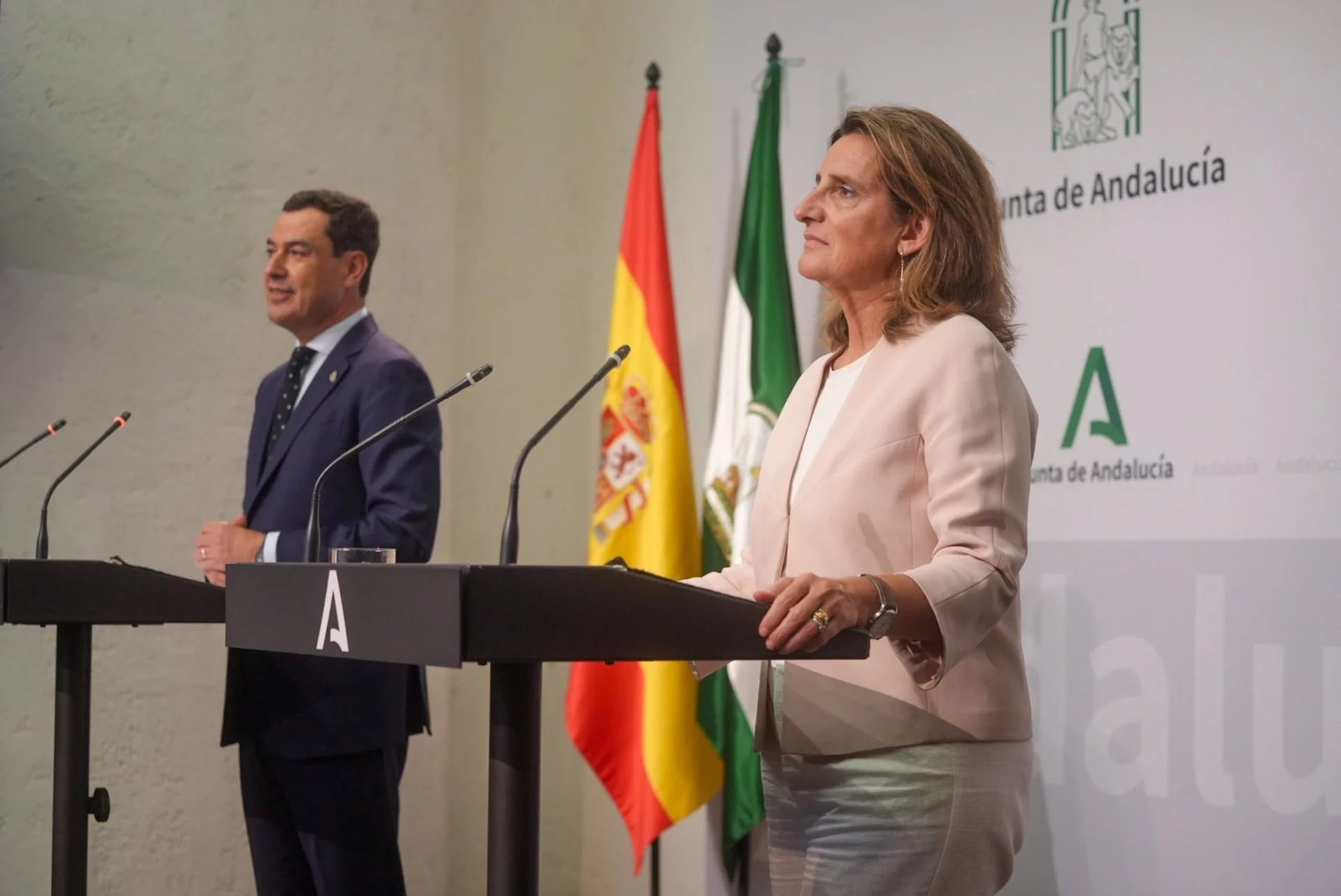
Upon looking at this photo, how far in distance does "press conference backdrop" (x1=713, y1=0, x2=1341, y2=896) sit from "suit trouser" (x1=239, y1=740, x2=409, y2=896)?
1.56m

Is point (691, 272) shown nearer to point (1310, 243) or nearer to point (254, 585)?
point (1310, 243)

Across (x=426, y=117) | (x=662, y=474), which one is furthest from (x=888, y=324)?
(x=426, y=117)

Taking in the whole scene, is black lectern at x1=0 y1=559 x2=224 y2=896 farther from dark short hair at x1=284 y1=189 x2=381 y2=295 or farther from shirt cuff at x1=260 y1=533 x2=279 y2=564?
dark short hair at x1=284 y1=189 x2=381 y2=295

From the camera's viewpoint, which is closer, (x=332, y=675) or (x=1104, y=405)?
(x=332, y=675)

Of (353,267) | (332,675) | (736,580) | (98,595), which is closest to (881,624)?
(736,580)

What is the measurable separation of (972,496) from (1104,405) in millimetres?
1749

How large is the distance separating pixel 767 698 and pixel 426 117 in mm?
3442

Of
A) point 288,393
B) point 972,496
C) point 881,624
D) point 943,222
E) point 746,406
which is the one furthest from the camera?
point 746,406

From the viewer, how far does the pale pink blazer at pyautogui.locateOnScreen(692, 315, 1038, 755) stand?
1.66 metres

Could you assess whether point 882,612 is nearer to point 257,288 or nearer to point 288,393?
point 288,393

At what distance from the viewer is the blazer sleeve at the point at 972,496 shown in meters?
1.61

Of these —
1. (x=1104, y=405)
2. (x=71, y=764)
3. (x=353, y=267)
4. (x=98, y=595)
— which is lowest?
(x=71, y=764)

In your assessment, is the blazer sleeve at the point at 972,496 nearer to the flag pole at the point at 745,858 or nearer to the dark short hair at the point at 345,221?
the dark short hair at the point at 345,221

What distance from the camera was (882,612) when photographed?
60.1 inches
